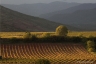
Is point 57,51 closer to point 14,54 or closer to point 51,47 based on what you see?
point 51,47

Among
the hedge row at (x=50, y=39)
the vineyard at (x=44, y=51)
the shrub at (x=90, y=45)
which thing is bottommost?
the vineyard at (x=44, y=51)

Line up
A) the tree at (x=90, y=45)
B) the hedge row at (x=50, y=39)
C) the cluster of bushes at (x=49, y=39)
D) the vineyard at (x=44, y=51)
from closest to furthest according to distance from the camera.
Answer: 1. the vineyard at (x=44, y=51)
2. the tree at (x=90, y=45)
3. the hedge row at (x=50, y=39)
4. the cluster of bushes at (x=49, y=39)

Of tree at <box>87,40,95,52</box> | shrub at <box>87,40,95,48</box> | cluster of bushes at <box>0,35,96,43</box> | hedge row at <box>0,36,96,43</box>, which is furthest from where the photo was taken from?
cluster of bushes at <box>0,35,96,43</box>

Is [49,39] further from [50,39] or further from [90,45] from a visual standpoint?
[90,45]

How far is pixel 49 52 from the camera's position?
58.6 m

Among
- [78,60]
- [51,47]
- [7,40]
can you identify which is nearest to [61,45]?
[51,47]

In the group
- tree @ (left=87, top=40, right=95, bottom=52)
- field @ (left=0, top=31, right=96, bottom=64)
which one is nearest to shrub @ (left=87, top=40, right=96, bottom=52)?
tree @ (left=87, top=40, right=95, bottom=52)

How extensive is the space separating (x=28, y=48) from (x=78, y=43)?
13.2 meters

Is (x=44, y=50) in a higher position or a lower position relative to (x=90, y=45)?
lower

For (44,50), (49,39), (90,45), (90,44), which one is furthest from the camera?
(49,39)

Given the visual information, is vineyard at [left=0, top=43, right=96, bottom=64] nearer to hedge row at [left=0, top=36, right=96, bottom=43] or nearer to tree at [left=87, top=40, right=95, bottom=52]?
tree at [left=87, top=40, right=95, bottom=52]

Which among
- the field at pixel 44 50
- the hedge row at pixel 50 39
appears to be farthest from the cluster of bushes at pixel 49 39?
the field at pixel 44 50

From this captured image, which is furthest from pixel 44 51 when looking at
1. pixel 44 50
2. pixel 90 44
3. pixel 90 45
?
pixel 90 44

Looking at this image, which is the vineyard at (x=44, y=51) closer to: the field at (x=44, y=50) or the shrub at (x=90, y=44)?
the field at (x=44, y=50)
